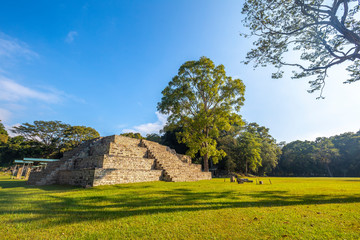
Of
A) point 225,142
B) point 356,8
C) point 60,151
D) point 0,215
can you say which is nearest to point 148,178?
point 0,215

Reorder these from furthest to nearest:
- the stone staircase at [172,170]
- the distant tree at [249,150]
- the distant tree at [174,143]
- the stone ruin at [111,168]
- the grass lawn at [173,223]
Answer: the distant tree at [174,143] → the distant tree at [249,150] → the stone staircase at [172,170] → the stone ruin at [111,168] → the grass lawn at [173,223]

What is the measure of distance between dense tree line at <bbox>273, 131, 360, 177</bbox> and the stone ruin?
56.2 m

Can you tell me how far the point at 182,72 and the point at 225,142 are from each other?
23046 millimetres

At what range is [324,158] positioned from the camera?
2103 inches

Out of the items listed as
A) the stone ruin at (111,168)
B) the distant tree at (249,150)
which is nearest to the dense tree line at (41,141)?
the stone ruin at (111,168)

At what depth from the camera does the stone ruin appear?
11.0m

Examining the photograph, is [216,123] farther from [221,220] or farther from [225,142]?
[225,142]

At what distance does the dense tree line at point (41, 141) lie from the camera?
39188mm

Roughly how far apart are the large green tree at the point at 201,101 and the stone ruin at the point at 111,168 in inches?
172

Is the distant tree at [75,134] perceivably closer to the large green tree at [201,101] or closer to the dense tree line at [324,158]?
the large green tree at [201,101]

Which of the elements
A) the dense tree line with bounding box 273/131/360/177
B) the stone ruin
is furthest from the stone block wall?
the dense tree line with bounding box 273/131/360/177

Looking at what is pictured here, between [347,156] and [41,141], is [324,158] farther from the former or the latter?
[41,141]

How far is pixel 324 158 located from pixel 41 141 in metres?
85.1

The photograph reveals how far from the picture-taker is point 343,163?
177ft
